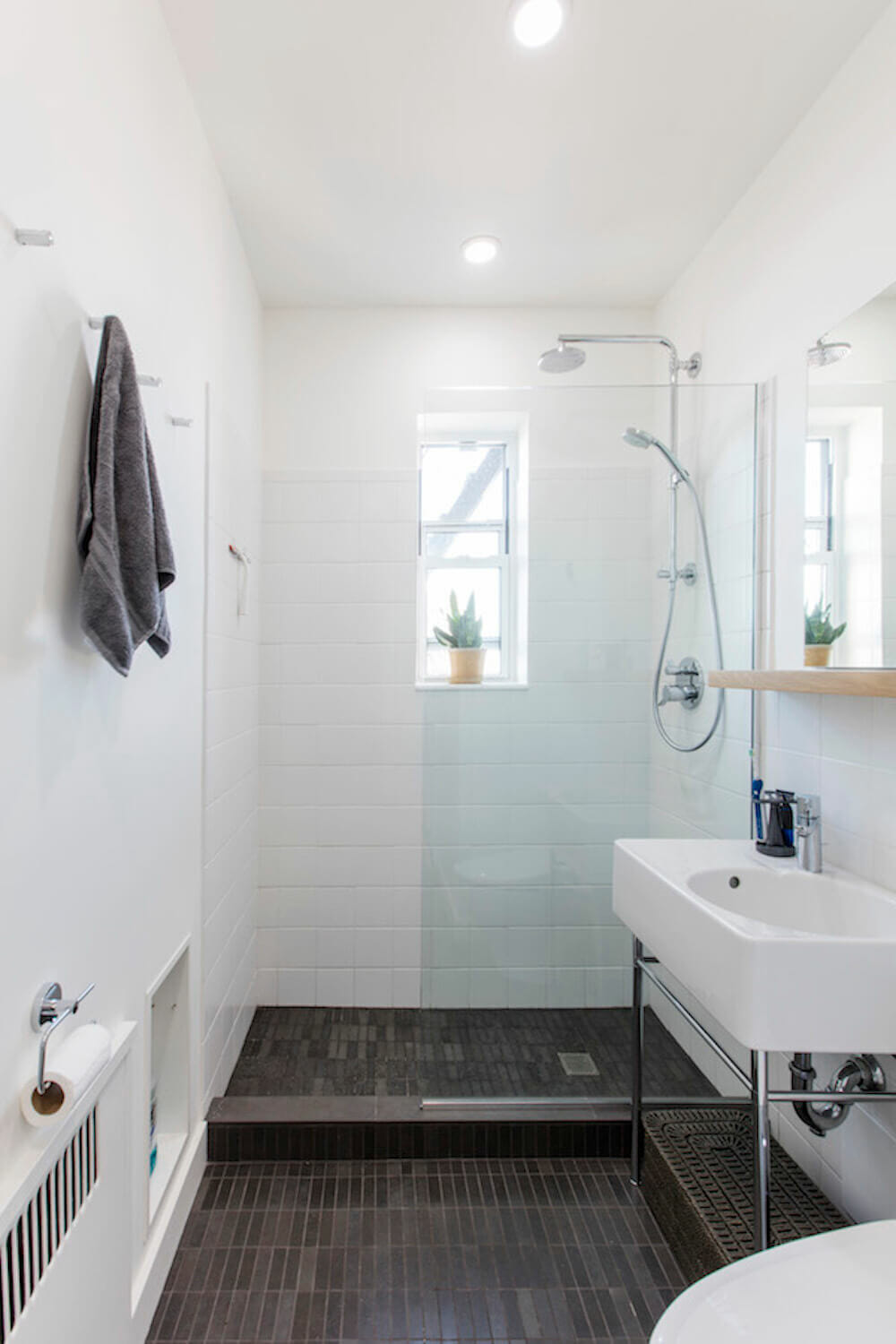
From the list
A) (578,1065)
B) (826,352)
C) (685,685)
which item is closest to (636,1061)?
(578,1065)

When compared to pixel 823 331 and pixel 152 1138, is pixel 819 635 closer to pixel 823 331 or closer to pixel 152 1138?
pixel 823 331

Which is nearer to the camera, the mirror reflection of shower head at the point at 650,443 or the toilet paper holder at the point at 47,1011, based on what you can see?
the toilet paper holder at the point at 47,1011

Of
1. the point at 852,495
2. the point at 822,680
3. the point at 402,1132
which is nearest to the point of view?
the point at 822,680

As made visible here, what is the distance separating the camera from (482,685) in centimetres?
210

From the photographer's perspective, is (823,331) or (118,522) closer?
(118,522)

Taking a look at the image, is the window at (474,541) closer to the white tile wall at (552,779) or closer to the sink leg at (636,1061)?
the white tile wall at (552,779)

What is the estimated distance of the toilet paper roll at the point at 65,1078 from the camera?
0.91m

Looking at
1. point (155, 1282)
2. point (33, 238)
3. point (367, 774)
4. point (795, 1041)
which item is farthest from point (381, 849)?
point (33, 238)

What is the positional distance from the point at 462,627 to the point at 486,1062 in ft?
4.21

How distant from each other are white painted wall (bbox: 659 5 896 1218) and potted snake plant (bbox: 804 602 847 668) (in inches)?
2.5

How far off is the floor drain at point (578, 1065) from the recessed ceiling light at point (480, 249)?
2513 millimetres

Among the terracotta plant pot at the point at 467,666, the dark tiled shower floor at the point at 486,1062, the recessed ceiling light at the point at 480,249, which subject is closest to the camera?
the dark tiled shower floor at the point at 486,1062

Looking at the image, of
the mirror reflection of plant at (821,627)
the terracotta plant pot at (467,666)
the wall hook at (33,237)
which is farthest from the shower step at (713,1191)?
the wall hook at (33,237)

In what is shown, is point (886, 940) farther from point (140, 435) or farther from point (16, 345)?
point (16, 345)
